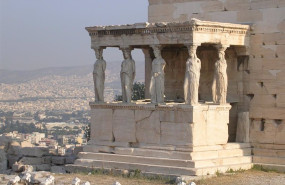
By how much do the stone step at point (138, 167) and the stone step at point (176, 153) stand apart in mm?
300

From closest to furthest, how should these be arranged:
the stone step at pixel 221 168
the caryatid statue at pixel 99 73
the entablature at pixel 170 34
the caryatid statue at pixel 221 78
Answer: the stone step at pixel 221 168 → the entablature at pixel 170 34 → the caryatid statue at pixel 221 78 → the caryatid statue at pixel 99 73

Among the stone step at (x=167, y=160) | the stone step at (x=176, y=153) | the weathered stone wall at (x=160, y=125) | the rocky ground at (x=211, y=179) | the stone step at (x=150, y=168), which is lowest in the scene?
the rocky ground at (x=211, y=179)

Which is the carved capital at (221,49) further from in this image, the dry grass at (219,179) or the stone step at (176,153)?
the dry grass at (219,179)

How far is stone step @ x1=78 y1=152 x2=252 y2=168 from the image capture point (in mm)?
19531

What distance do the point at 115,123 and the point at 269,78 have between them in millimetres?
3594

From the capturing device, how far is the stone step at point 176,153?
19.7 m

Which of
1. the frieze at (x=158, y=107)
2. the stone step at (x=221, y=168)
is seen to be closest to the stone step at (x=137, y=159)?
the stone step at (x=221, y=168)

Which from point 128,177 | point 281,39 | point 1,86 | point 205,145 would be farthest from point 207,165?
point 1,86

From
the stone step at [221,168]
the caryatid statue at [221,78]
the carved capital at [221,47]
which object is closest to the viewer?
the stone step at [221,168]

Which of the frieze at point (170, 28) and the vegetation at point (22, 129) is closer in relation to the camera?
the frieze at point (170, 28)

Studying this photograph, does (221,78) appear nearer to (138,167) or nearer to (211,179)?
(211,179)

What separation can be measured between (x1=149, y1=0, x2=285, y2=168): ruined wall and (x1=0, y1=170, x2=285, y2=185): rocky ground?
2.73ft

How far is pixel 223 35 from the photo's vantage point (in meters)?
20.4

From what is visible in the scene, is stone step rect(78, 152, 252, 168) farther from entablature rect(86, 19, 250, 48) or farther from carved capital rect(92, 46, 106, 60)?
entablature rect(86, 19, 250, 48)
